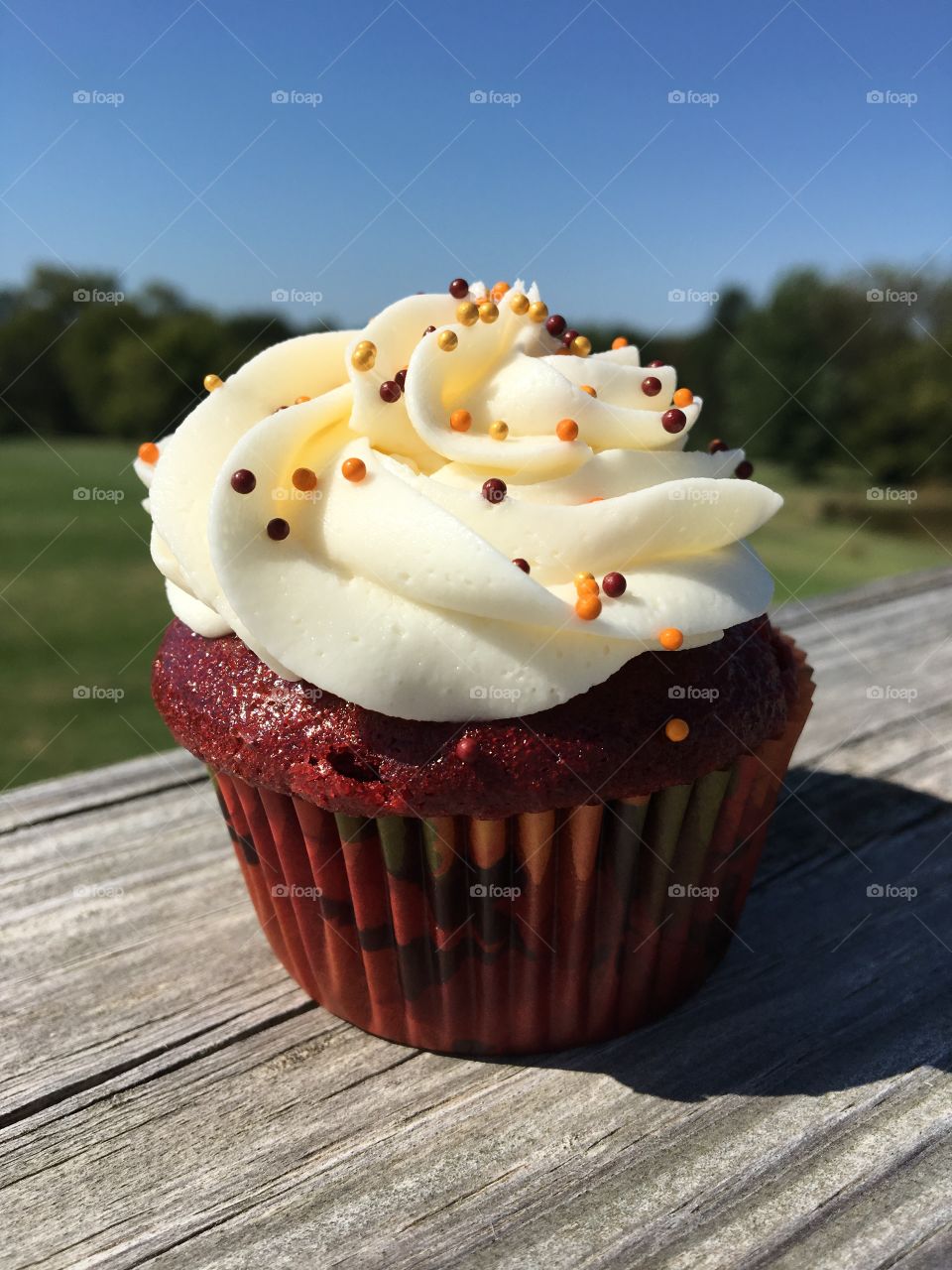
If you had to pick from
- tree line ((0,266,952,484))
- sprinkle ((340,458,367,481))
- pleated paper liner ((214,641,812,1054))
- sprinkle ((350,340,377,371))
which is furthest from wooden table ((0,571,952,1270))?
tree line ((0,266,952,484))

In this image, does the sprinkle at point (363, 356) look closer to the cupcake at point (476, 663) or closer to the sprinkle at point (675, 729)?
the cupcake at point (476, 663)

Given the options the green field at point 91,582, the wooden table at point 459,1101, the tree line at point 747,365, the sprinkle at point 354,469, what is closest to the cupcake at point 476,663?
the sprinkle at point 354,469

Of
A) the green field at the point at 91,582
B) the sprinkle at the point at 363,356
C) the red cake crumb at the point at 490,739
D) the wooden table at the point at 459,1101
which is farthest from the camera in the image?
the green field at the point at 91,582

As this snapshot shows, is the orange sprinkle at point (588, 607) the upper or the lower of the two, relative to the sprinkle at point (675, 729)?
upper

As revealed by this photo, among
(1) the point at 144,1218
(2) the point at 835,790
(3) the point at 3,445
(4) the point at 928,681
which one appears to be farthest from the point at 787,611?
(3) the point at 3,445

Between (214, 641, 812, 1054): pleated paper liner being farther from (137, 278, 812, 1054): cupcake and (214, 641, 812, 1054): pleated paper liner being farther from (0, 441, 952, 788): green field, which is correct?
(0, 441, 952, 788): green field

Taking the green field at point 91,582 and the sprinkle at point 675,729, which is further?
the green field at point 91,582

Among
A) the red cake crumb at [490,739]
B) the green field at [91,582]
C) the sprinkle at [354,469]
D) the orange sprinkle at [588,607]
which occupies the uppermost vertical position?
the sprinkle at [354,469]

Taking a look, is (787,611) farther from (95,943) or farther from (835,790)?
(95,943)
